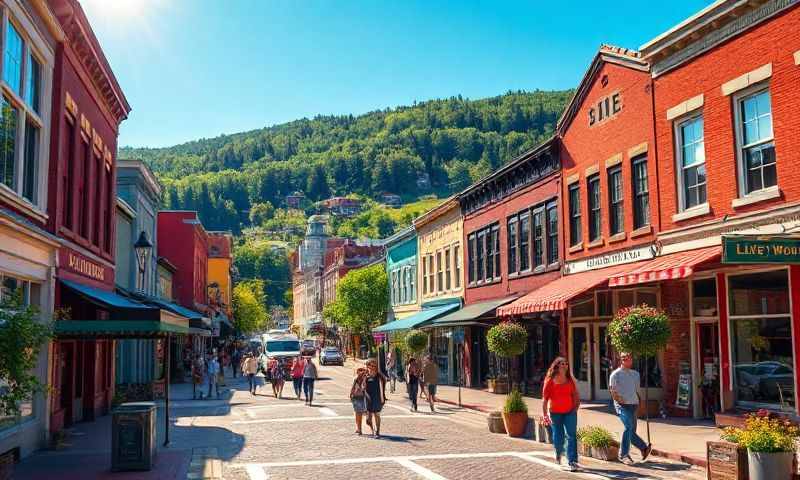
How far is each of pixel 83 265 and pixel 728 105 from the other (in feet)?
50.5

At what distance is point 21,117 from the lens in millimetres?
15023

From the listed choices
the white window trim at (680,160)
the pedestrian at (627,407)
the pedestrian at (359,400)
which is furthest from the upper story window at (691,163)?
the pedestrian at (359,400)

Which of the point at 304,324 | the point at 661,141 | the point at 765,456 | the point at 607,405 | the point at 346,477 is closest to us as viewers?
the point at 765,456

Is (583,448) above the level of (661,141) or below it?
below

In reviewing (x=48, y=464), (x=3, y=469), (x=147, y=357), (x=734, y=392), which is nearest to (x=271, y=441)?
(x=48, y=464)

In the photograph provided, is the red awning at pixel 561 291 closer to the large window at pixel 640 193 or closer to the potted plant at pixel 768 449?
the large window at pixel 640 193

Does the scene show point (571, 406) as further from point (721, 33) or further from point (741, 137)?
point (721, 33)

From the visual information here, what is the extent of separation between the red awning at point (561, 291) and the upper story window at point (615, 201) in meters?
1.19

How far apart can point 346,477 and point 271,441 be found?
5099mm

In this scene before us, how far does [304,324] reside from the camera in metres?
125

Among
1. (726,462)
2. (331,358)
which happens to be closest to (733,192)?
(726,462)

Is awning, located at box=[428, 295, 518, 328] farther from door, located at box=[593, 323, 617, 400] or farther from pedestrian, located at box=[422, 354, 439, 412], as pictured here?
door, located at box=[593, 323, 617, 400]

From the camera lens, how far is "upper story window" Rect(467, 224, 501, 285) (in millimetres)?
32562

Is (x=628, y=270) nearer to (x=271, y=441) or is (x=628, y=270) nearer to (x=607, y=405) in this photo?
(x=607, y=405)
